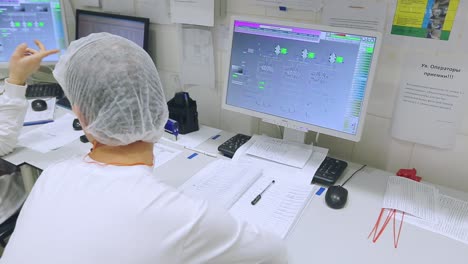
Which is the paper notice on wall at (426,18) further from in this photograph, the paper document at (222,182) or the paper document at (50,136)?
the paper document at (50,136)

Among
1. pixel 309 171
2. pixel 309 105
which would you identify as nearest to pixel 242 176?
pixel 309 171

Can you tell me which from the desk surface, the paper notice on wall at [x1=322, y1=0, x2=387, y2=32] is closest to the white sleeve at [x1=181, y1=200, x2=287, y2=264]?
the desk surface

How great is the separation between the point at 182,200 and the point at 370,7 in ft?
3.08

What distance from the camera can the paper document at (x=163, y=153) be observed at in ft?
4.59

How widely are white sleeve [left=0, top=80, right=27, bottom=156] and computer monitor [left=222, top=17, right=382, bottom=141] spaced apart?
2.58 feet

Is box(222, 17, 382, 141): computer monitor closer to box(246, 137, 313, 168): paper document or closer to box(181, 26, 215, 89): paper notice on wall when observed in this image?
box(246, 137, 313, 168): paper document

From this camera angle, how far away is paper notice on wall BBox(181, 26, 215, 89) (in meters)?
1.64

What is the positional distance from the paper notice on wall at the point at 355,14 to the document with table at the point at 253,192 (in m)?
0.58

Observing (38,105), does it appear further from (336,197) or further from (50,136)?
(336,197)

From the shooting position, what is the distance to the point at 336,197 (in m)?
1.14

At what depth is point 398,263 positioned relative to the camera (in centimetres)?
93

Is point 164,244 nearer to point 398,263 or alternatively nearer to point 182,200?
point 182,200

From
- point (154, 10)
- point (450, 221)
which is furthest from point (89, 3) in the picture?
point (450, 221)

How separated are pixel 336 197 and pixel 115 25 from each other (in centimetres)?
135
